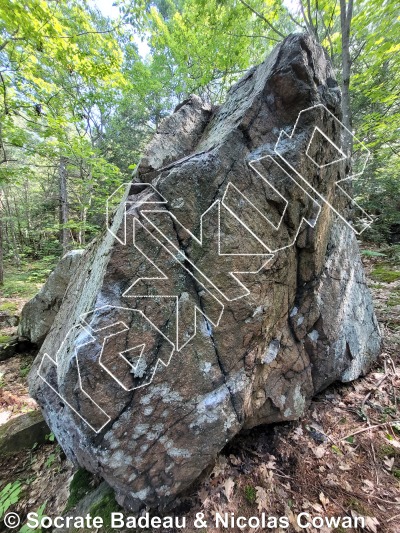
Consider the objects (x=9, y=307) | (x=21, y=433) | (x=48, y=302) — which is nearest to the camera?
(x=21, y=433)

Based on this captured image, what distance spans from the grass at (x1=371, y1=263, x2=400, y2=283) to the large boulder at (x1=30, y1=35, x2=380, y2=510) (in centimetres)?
502

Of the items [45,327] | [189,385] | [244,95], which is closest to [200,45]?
[244,95]

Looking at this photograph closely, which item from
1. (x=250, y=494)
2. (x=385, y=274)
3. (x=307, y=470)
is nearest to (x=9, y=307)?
(x=250, y=494)

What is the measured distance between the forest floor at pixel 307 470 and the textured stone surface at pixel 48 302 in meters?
2.05

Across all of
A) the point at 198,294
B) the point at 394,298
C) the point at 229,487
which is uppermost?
the point at 198,294

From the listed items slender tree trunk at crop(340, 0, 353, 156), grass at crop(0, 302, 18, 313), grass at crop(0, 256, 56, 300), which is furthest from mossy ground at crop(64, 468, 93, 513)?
grass at crop(0, 256, 56, 300)

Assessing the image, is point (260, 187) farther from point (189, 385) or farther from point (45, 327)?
point (45, 327)

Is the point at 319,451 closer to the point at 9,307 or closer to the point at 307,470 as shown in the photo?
the point at 307,470

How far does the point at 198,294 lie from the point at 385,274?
6687 mm

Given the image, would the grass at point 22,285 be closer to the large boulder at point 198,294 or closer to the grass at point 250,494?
the large boulder at point 198,294

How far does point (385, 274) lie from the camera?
6.26 metres

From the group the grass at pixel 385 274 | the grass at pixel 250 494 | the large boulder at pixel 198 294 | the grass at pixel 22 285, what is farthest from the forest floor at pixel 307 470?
the grass at pixel 22 285

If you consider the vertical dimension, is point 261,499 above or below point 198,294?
below

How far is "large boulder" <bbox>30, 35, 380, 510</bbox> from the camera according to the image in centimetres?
178
